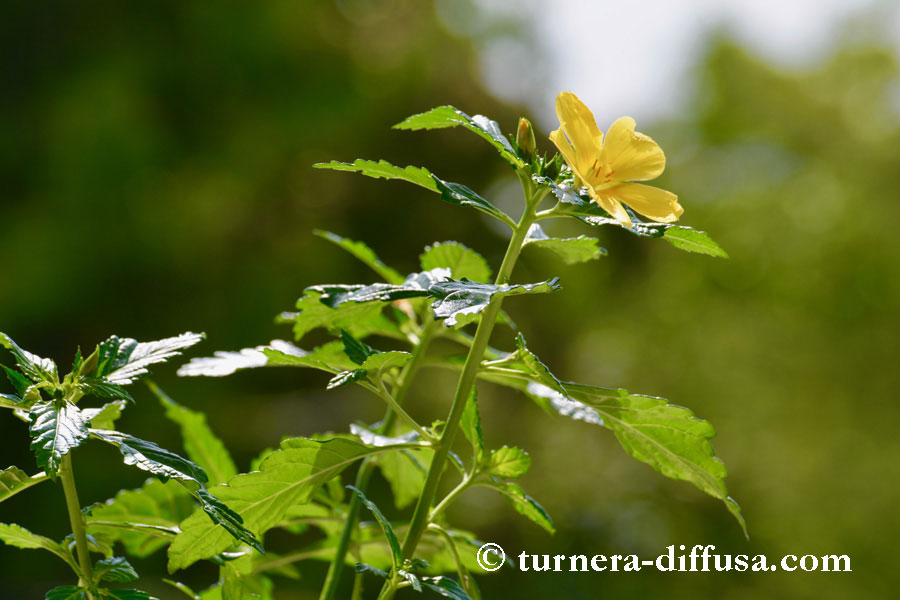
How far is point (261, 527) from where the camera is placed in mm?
338

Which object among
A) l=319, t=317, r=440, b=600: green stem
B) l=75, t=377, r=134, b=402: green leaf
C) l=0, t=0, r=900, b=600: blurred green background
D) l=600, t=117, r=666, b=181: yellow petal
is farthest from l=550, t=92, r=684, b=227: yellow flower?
l=0, t=0, r=900, b=600: blurred green background

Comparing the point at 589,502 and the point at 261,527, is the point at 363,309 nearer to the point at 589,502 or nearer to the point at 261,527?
the point at 261,527

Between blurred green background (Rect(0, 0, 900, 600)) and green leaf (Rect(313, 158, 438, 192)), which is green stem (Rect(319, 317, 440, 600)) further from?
blurred green background (Rect(0, 0, 900, 600))

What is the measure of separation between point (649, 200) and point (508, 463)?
15 centimetres

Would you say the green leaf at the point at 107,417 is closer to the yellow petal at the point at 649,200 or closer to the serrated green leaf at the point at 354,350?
the serrated green leaf at the point at 354,350

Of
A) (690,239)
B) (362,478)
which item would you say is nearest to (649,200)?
(690,239)

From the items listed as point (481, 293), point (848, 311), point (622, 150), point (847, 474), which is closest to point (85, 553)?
point (481, 293)

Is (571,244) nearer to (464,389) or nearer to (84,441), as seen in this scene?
(464,389)

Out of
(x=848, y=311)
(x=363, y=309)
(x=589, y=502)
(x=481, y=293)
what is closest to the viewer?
(x=481, y=293)

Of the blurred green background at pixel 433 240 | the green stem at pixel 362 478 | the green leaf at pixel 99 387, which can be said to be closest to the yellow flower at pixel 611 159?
the green stem at pixel 362 478

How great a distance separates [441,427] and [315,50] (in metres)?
3.26

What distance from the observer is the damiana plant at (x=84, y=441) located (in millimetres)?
251

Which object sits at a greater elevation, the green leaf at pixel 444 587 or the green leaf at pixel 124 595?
the green leaf at pixel 444 587

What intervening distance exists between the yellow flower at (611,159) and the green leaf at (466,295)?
0.07 metres
